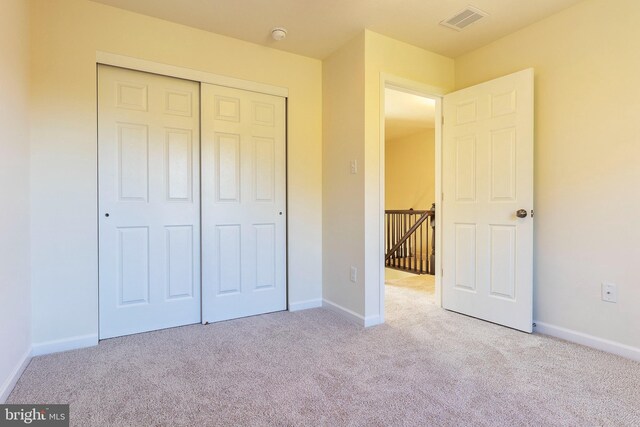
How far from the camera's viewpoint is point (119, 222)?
2447mm

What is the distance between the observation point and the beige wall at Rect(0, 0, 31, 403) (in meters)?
1.65

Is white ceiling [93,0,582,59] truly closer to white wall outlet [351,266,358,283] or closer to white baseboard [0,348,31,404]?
white wall outlet [351,266,358,283]

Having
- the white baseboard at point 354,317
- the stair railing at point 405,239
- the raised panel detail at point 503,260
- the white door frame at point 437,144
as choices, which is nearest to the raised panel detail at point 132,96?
the white door frame at point 437,144

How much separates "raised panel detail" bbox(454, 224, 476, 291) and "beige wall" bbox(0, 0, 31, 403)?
3.12 m

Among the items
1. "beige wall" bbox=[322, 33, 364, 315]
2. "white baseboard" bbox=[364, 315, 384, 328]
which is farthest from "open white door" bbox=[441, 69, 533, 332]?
"beige wall" bbox=[322, 33, 364, 315]

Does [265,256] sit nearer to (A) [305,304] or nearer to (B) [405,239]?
(A) [305,304]

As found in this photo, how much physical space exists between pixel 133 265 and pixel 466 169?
2821 millimetres

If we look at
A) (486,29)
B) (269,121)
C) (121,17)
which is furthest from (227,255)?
(486,29)

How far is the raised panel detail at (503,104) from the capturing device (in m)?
2.60

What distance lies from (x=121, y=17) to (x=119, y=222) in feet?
4.85

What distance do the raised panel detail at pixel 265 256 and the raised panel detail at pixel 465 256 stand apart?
65.6 inches

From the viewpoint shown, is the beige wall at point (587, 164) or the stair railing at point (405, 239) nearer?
the beige wall at point (587, 164)

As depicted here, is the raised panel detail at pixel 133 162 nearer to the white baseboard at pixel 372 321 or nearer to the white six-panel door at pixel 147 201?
the white six-panel door at pixel 147 201

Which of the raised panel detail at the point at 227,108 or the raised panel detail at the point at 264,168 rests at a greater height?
the raised panel detail at the point at 227,108
